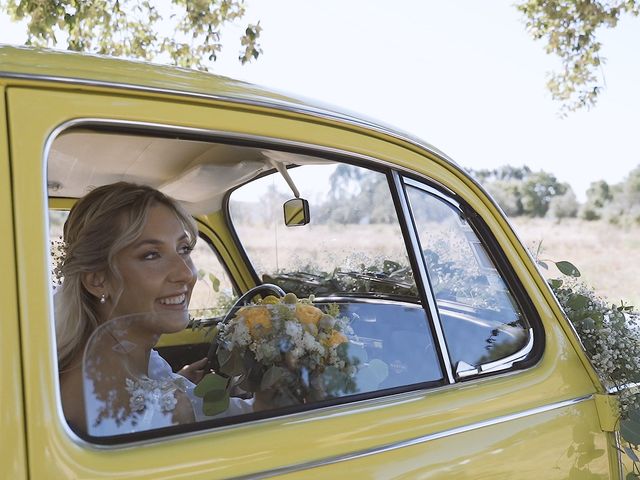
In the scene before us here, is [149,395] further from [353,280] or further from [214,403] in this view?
[353,280]

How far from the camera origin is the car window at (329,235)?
193cm

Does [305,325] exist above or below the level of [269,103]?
below

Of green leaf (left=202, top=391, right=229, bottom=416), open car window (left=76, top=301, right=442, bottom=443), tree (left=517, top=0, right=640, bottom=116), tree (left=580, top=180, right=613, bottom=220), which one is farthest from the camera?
tree (left=580, top=180, right=613, bottom=220)

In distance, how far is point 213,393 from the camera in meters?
1.68

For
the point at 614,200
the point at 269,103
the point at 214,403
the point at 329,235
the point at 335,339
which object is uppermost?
the point at 614,200

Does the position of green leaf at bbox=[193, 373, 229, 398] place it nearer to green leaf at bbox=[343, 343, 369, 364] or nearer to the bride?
the bride

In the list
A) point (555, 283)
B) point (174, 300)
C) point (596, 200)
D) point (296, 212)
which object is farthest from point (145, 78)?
point (596, 200)

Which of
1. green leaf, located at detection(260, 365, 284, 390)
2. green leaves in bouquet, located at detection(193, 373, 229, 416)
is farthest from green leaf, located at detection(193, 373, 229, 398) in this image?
green leaf, located at detection(260, 365, 284, 390)

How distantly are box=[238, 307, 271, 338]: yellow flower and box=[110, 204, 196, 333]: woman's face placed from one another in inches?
10.0

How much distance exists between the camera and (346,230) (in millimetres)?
2508

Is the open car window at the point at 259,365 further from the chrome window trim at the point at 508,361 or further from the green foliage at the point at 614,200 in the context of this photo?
the green foliage at the point at 614,200

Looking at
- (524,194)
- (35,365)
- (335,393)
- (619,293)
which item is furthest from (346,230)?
(524,194)

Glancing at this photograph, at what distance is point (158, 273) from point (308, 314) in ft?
1.67

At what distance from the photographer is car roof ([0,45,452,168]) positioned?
1.31 metres
